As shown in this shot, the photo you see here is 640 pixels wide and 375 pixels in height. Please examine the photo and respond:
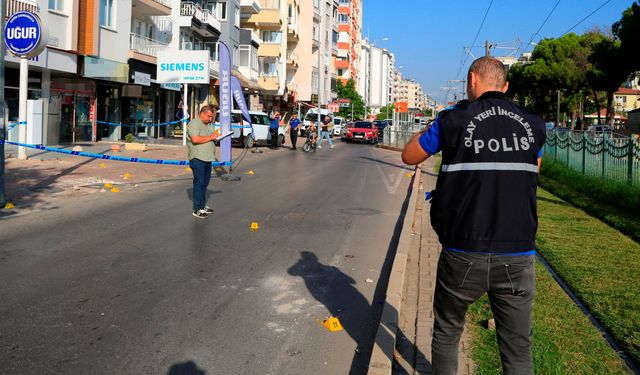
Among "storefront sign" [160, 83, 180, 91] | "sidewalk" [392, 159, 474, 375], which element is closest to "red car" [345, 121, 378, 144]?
"storefront sign" [160, 83, 180, 91]

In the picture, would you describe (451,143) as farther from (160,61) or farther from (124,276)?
(160,61)

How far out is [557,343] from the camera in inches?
185

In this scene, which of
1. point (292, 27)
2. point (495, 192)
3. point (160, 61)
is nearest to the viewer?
point (495, 192)

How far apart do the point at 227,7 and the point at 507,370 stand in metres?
43.0

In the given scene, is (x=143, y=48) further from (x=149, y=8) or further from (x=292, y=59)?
(x=292, y=59)

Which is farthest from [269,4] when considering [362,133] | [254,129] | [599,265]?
[599,265]

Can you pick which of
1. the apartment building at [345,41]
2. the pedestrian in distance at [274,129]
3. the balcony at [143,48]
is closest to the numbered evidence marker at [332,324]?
the pedestrian in distance at [274,129]

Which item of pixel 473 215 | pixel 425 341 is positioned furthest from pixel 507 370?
pixel 425 341

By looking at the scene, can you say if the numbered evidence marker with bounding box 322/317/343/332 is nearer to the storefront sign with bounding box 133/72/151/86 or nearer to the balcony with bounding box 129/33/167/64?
the storefront sign with bounding box 133/72/151/86

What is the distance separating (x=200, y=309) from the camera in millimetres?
5355

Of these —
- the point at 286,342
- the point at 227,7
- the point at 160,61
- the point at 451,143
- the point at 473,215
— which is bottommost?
the point at 286,342

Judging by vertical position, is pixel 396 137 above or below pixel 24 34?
below

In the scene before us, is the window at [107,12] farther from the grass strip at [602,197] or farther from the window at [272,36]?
the window at [272,36]

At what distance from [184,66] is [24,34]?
1356 cm
